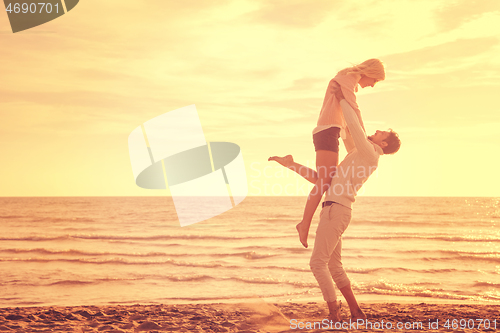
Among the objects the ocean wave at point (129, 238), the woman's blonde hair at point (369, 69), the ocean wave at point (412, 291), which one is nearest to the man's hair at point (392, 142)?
the woman's blonde hair at point (369, 69)

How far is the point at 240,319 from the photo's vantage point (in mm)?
4191

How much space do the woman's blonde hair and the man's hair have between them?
0.46 m

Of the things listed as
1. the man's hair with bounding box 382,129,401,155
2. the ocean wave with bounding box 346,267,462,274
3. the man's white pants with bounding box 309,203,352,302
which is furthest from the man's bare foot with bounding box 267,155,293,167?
the ocean wave with bounding box 346,267,462,274

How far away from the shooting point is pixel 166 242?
1484 centimetres

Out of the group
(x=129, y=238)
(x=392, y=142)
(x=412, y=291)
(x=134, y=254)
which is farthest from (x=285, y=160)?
(x=129, y=238)

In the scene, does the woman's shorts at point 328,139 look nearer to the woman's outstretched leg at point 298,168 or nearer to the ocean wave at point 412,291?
the woman's outstretched leg at point 298,168

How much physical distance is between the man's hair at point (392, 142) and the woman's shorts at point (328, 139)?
0.40 m

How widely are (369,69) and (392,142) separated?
61 cm

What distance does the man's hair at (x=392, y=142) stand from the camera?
293 centimetres

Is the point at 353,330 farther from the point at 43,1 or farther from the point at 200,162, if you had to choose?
the point at 43,1

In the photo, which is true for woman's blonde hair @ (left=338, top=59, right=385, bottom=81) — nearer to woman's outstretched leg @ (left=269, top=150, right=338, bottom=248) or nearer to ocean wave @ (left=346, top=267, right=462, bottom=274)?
woman's outstretched leg @ (left=269, top=150, right=338, bottom=248)

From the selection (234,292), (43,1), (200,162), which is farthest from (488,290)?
(43,1)

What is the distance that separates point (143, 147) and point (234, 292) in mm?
3276

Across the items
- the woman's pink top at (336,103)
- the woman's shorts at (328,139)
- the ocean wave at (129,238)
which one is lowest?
the ocean wave at (129,238)
